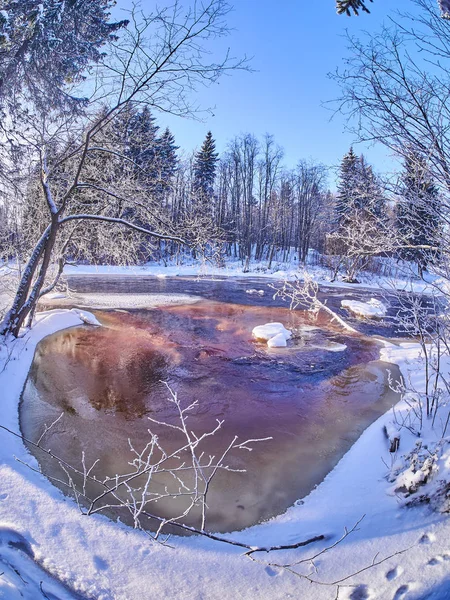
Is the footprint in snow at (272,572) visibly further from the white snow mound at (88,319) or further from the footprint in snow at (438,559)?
the white snow mound at (88,319)

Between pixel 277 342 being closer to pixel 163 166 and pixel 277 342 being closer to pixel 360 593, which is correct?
pixel 163 166

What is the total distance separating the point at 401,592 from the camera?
248cm

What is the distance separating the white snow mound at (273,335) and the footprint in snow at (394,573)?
25.2 feet

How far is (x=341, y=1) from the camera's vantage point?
338cm

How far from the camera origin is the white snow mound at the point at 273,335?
1041cm

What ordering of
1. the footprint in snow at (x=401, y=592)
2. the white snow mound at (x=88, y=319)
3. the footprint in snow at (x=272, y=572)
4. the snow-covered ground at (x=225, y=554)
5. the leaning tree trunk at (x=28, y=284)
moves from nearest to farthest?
1. the footprint in snow at (x=401, y=592)
2. the snow-covered ground at (x=225, y=554)
3. the footprint in snow at (x=272, y=572)
4. the leaning tree trunk at (x=28, y=284)
5. the white snow mound at (x=88, y=319)

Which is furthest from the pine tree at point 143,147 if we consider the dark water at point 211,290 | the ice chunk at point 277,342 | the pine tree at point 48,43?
the dark water at point 211,290

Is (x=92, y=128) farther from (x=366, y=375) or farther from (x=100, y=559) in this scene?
(x=366, y=375)

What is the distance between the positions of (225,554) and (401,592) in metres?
1.41

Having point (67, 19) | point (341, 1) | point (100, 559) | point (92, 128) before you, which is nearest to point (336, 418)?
point (100, 559)

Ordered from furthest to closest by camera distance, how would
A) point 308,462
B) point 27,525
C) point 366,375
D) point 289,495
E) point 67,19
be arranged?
1. point 366,375
2. point 67,19
3. point 308,462
4. point 289,495
5. point 27,525

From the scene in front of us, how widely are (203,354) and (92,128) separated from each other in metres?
6.09

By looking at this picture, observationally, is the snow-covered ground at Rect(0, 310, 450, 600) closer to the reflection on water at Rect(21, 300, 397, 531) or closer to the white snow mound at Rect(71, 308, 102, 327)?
the reflection on water at Rect(21, 300, 397, 531)

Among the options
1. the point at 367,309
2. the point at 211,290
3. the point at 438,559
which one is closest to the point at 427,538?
the point at 438,559
